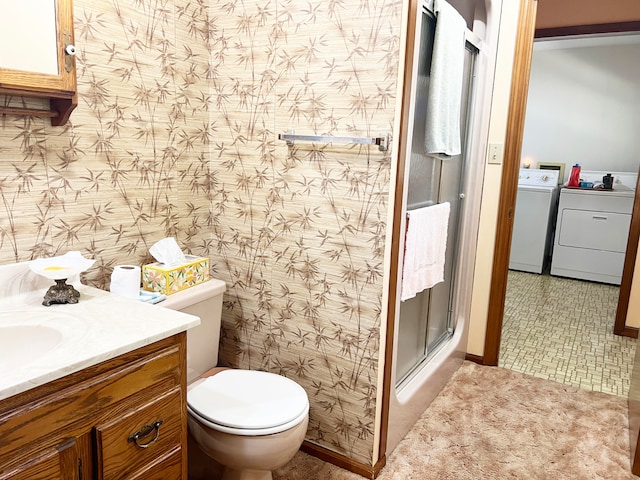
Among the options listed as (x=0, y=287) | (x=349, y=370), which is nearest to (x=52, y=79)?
(x=0, y=287)

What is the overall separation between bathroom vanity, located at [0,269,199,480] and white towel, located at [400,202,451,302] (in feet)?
3.01

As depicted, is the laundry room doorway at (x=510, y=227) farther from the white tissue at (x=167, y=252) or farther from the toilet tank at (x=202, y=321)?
the white tissue at (x=167, y=252)

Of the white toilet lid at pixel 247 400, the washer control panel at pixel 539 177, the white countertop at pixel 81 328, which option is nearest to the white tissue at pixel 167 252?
the white countertop at pixel 81 328

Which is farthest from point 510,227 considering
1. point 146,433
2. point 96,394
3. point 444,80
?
point 96,394

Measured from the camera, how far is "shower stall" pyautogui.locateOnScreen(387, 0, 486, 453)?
1.82 meters

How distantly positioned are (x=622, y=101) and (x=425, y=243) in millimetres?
4140

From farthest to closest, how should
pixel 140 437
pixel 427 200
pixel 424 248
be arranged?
pixel 427 200
pixel 424 248
pixel 140 437

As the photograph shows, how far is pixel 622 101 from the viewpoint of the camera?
488 centimetres

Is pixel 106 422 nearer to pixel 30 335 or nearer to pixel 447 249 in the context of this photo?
pixel 30 335

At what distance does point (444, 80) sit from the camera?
1879 mm

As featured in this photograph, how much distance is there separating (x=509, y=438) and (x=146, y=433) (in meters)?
1.55

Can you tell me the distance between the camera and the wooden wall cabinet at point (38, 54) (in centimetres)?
116

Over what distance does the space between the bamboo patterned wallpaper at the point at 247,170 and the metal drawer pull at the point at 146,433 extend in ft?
1.99

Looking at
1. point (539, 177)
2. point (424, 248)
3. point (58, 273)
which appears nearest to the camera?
point (58, 273)
